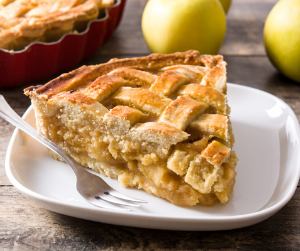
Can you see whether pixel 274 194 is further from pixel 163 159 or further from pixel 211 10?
pixel 211 10

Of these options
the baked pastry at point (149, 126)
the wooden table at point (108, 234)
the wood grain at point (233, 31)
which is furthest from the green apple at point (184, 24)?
the wooden table at point (108, 234)

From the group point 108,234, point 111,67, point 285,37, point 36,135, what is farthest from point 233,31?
point 108,234

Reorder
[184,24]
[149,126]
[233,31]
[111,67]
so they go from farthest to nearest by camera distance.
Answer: [233,31] < [184,24] < [111,67] < [149,126]

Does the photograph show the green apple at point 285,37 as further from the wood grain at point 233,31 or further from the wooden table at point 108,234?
the wooden table at point 108,234

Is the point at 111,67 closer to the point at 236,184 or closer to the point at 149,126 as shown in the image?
the point at 149,126

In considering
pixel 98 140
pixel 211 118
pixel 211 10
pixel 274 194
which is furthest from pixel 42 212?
pixel 211 10
